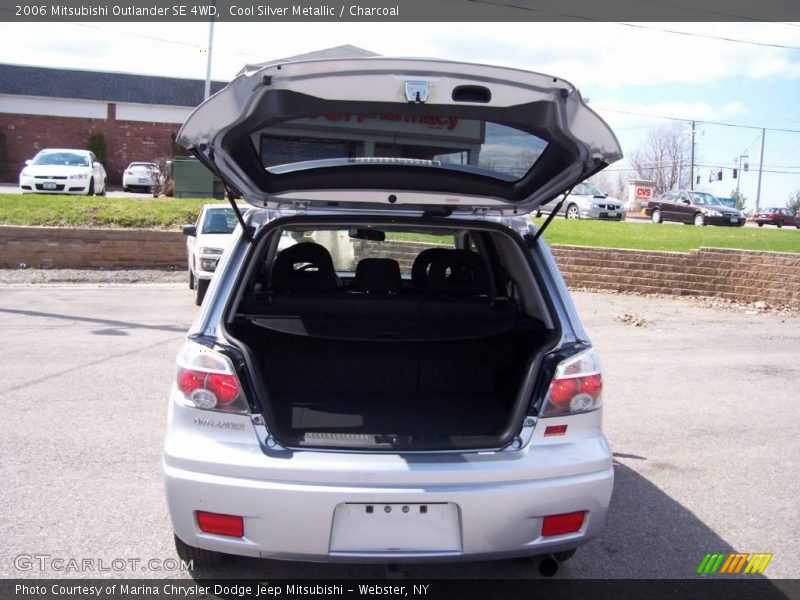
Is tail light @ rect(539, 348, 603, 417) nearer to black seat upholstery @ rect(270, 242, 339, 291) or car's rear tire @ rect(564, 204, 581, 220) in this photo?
black seat upholstery @ rect(270, 242, 339, 291)

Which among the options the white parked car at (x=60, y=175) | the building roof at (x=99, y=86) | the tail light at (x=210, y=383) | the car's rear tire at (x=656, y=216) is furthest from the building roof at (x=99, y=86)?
the tail light at (x=210, y=383)

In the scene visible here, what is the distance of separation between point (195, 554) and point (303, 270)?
1759 millimetres

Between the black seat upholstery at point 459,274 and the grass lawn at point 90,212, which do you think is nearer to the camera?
the black seat upholstery at point 459,274

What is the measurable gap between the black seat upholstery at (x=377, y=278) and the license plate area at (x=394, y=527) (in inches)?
72.0

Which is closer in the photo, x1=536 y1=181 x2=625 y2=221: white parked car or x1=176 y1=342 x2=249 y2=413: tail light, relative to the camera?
x1=176 y1=342 x2=249 y2=413: tail light

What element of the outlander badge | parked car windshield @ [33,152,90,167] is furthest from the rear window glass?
parked car windshield @ [33,152,90,167]

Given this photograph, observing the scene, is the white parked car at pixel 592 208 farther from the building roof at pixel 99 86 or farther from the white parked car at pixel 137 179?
the building roof at pixel 99 86

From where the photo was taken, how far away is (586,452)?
310cm

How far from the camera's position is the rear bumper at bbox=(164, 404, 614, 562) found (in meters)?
2.84

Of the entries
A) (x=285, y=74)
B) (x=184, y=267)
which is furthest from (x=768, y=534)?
(x=184, y=267)

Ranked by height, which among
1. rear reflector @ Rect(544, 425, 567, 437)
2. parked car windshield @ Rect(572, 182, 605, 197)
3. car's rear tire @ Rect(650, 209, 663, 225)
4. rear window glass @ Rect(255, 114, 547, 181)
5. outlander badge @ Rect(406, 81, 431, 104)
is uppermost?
parked car windshield @ Rect(572, 182, 605, 197)

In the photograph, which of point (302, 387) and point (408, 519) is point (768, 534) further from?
point (302, 387)

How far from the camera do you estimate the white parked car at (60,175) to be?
20.0 metres

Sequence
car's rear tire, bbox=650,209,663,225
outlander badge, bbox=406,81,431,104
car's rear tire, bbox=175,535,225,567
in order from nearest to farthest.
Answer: outlander badge, bbox=406,81,431,104 → car's rear tire, bbox=175,535,225,567 → car's rear tire, bbox=650,209,663,225
